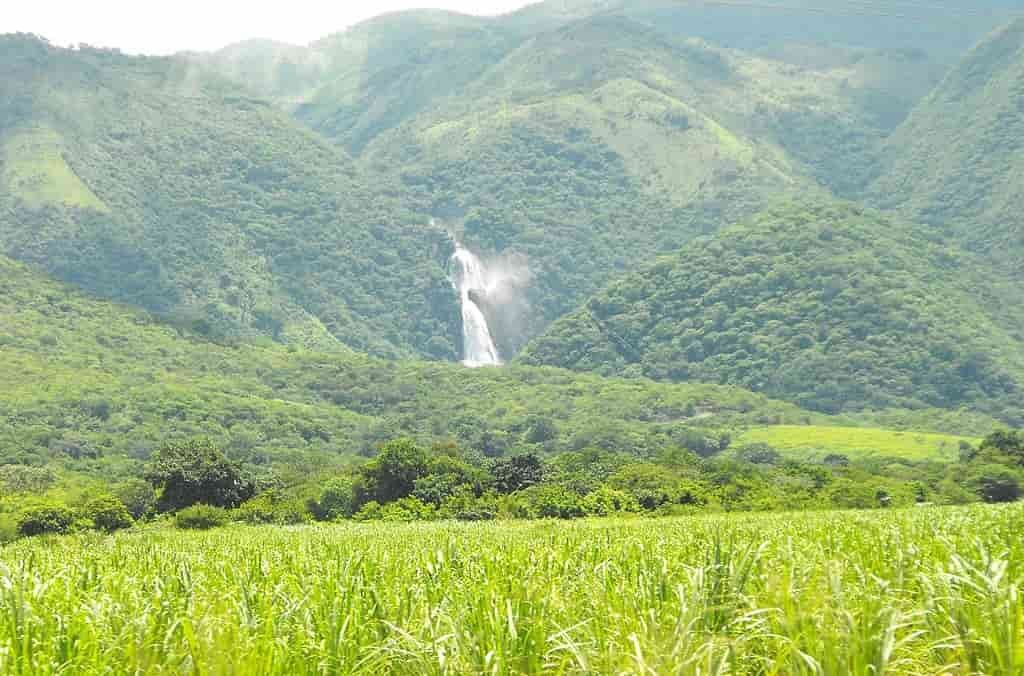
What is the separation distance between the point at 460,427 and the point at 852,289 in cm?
8265

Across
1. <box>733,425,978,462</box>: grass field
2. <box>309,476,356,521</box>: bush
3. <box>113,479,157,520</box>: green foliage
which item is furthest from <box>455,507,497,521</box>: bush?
<box>733,425,978,462</box>: grass field

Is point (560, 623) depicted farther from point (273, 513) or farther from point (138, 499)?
point (138, 499)

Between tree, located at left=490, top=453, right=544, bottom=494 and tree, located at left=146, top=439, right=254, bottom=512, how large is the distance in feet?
53.5

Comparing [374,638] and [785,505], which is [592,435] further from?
[374,638]

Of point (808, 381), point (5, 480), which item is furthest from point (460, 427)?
point (5, 480)

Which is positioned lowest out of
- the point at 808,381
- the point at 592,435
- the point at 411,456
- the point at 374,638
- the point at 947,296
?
the point at 374,638

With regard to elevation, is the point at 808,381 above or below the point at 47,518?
above

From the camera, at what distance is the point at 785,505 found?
53375 millimetres

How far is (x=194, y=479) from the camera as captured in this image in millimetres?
62719

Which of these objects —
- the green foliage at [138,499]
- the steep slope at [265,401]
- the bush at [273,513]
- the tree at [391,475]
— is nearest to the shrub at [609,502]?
the tree at [391,475]

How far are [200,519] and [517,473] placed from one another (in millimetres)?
21046

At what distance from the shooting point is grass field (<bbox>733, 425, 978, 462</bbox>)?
115 metres

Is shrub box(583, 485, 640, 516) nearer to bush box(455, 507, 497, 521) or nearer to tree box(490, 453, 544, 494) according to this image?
bush box(455, 507, 497, 521)

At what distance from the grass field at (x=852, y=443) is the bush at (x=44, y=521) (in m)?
83.6
